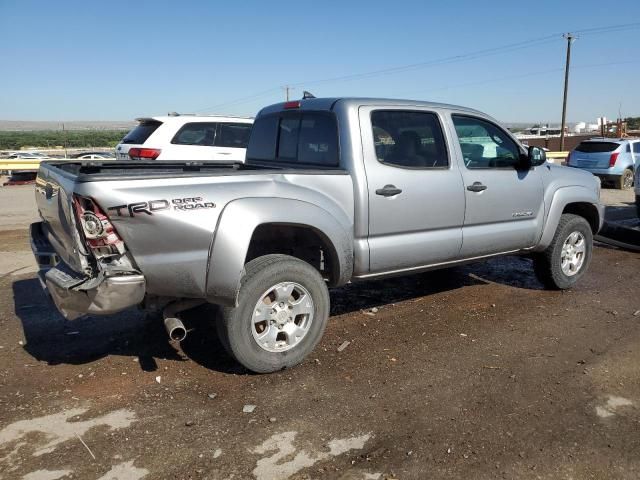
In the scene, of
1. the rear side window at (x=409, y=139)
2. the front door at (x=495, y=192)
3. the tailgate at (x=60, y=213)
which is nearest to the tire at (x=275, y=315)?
the tailgate at (x=60, y=213)

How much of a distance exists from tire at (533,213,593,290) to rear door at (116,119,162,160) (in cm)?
696

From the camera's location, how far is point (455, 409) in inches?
134

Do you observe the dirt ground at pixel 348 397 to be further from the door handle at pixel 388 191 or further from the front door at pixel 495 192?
the door handle at pixel 388 191

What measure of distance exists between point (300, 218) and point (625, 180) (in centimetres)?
1585

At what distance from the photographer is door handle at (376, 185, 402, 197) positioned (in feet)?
14.0

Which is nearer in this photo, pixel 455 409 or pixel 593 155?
pixel 455 409

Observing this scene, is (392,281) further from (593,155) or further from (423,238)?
(593,155)

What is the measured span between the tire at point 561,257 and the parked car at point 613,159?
11.6 metres

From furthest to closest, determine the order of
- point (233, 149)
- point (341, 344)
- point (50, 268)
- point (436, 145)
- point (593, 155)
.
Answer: point (593, 155) < point (233, 149) < point (436, 145) < point (341, 344) < point (50, 268)

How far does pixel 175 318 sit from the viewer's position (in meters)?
3.66

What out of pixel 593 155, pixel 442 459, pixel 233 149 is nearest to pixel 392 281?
pixel 442 459

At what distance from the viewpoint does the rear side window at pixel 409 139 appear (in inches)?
174

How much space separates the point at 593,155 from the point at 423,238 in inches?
568

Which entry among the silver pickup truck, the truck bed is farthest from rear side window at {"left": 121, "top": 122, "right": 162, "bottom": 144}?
the silver pickup truck
